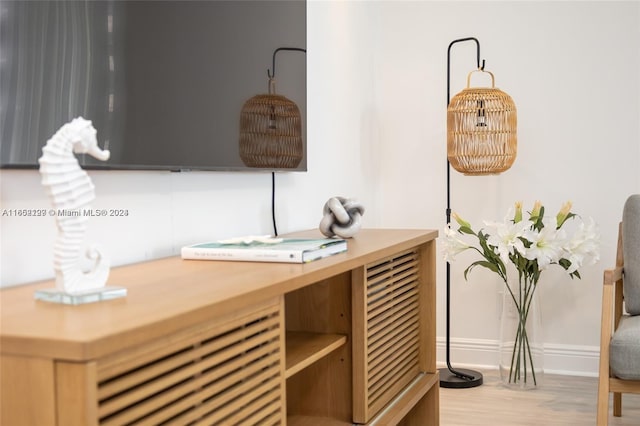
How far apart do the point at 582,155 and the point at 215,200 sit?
1953mm

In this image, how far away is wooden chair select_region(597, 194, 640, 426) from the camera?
91.7 inches

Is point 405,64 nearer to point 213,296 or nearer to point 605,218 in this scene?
point 605,218

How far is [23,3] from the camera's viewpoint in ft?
4.74

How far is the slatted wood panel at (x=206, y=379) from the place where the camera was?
1.07m

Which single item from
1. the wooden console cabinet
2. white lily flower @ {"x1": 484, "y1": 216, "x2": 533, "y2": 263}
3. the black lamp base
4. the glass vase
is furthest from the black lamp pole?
the wooden console cabinet

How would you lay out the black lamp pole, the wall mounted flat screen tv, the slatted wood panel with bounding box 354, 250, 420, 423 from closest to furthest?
the wall mounted flat screen tv < the slatted wood panel with bounding box 354, 250, 420, 423 < the black lamp pole

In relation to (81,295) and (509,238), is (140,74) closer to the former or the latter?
(81,295)

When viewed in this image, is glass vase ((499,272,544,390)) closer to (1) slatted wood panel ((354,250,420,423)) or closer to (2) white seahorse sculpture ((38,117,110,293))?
Result: (1) slatted wood panel ((354,250,420,423))

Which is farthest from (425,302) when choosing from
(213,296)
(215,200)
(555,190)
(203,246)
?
(213,296)

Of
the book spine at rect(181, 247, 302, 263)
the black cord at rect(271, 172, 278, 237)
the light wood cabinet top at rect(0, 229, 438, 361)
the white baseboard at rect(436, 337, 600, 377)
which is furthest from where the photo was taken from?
the white baseboard at rect(436, 337, 600, 377)

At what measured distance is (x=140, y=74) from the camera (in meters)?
1.79

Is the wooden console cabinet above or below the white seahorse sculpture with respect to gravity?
below

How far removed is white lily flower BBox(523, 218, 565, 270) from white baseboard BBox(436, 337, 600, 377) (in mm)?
659

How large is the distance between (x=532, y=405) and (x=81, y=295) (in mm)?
2316
